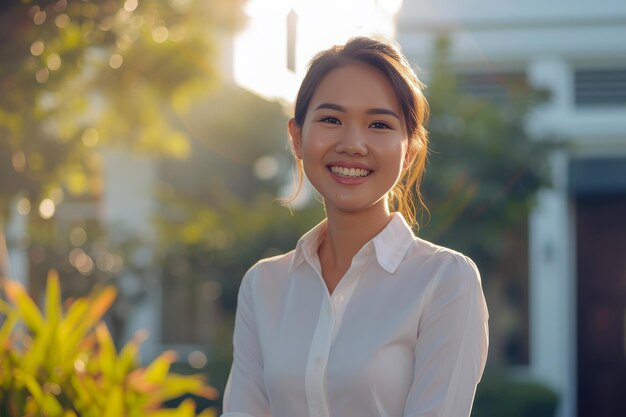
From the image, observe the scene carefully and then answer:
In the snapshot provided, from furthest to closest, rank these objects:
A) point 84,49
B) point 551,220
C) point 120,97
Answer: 1. point 551,220
2. point 120,97
3. point 84,49

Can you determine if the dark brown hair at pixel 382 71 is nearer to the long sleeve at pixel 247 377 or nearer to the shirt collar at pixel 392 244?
the shirt collar at pixel 392 244

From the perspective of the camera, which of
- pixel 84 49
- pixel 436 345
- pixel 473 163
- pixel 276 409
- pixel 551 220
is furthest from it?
pixel 551 220

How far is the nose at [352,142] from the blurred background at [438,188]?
5003 mm

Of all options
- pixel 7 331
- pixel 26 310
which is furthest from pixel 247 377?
pixel 26 310

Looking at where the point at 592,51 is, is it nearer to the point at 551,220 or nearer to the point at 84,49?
the point at 551,220

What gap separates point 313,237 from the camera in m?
2.82

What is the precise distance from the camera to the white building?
13422mm

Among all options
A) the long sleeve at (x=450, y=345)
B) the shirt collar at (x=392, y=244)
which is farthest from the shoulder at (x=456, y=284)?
the shirt collar at (x=392, y=244)

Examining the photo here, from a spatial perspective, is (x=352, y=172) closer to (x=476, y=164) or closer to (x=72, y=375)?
(x=72, y=375)

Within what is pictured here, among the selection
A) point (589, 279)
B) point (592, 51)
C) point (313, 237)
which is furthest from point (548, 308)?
point (313, 237)

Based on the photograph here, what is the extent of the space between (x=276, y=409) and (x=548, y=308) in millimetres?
11583

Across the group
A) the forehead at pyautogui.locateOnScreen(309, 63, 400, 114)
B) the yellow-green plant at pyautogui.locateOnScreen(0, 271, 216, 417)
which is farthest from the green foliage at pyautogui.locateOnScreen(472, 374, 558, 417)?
the forehead at pyautogui.locateOnScreen(309, 63, 400, 114)

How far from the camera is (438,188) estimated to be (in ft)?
36.4

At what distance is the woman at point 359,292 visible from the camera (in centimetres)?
244
